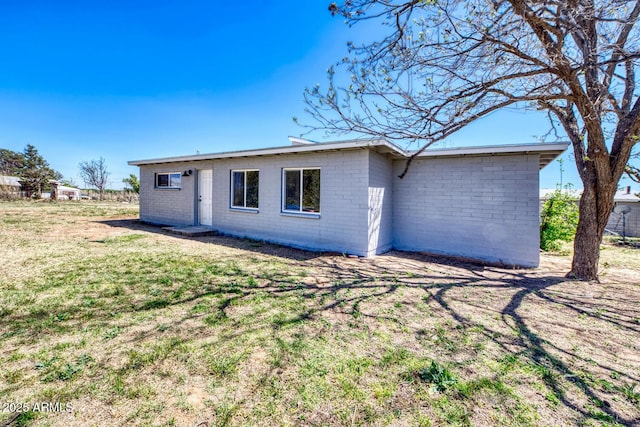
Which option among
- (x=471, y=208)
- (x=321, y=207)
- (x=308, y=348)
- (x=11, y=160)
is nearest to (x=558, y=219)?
(x=471, y=208)

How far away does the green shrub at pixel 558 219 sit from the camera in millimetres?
7848

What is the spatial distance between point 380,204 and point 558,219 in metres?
5.54

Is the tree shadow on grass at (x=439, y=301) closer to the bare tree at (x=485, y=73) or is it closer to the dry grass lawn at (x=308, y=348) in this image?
the dry grass lawn at (x=308, y=348)

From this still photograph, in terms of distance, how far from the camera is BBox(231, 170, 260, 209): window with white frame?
8.69 m

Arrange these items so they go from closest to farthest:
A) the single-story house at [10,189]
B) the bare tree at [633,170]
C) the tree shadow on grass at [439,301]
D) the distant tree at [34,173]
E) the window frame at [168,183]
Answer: the tree shadow on grass at [439,301], the bare tree at [633,170], the window frame at [168,183], the single-story house at [10,189], the distant tree at [34,173]

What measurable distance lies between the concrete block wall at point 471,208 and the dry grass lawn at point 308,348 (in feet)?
4.80

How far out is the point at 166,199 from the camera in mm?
11414

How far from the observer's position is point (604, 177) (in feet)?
16.0

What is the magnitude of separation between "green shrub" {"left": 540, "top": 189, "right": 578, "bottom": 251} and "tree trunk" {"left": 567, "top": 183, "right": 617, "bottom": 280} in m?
3.27

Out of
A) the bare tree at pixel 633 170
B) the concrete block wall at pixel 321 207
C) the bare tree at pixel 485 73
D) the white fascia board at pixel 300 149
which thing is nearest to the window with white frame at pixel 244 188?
the concrete block wall at pixel 321 207

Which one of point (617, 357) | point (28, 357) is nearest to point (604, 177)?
point (617, 357)

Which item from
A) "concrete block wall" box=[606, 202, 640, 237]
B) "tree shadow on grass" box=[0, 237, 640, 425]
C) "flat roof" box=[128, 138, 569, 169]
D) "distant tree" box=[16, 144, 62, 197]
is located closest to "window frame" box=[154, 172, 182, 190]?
"flat roof" box=[128, 138, 569, 169]

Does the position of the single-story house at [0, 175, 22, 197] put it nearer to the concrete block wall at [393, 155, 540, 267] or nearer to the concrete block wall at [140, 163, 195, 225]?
the concrete block wall at [140, 163, 195, 225]

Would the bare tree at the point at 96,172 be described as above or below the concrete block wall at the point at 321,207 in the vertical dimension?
above
